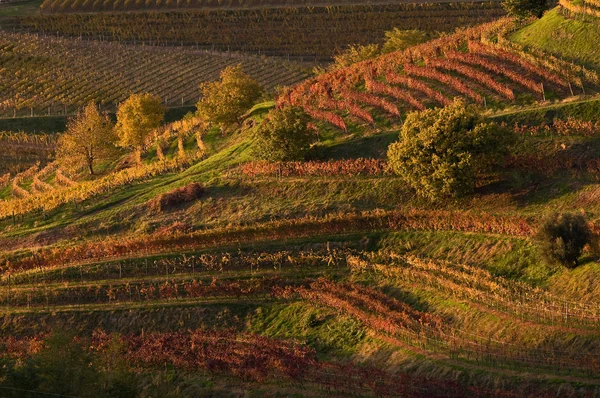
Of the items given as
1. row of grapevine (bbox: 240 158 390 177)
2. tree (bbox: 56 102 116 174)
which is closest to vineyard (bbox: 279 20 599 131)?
row of grapevine (bbox: 240 158 390 177)

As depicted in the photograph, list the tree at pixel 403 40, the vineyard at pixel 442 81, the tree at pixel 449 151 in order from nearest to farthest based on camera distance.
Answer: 1. the tree at pixel 449 151
2. the vineyard at pixel 442 81
3. the tree at pixel 403 40

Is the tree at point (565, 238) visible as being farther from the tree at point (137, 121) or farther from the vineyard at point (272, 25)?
the vineyard at point (272, 25)

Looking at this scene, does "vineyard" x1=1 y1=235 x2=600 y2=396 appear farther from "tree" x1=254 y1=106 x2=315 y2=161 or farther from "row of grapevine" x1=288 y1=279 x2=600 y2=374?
"tree" x1=254 y1=106 x2=315 y2=161

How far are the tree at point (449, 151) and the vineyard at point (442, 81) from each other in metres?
11.0

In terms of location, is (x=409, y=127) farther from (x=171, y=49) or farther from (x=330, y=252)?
(x=171, y=49)

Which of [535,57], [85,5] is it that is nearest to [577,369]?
[535,57]

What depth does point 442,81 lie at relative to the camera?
230ft

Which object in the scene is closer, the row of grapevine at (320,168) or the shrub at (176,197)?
the row of grapevine at (320,168)

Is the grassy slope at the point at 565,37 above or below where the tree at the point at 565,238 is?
Result: above

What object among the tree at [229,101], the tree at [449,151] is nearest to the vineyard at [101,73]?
the tree at [229,101]

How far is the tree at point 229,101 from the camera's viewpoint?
81062 mm

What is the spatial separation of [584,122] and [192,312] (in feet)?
91.5

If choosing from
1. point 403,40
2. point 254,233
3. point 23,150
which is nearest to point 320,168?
point 254,233

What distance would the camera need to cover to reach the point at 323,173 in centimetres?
6209
